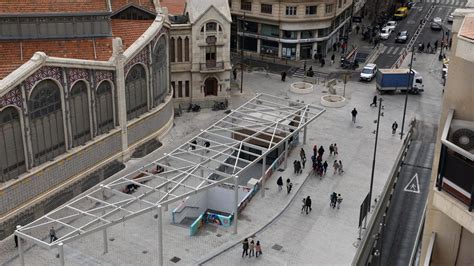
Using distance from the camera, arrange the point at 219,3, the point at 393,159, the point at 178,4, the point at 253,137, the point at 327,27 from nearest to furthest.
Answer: the point at 253,137
the point at 393,159
the point at 219,3
the point at 178,4
the point at 327,27

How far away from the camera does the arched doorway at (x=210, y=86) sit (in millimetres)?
71125

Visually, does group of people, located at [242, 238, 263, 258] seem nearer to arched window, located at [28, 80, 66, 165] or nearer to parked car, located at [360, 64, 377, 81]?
arched window, located at [28, 80, 66, 165]

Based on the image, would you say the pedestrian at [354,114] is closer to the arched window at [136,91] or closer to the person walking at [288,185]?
the person walking at [288,185]

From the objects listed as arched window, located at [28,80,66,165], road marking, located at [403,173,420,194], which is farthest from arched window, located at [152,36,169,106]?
road marking, located at [403,173,420,194]

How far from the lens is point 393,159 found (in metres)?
57.7

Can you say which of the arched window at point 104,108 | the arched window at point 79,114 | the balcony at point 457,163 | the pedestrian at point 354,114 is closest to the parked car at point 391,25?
the pedestrian at point 354,114

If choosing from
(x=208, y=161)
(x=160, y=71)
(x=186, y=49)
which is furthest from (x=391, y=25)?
(x=208, y=161)

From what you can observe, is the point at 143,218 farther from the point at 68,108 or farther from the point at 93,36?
Answer: the point at 93,36

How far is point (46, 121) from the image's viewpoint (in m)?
45.5

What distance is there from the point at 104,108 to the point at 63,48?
6.11 meters

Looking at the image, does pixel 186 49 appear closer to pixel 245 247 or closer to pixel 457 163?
pixel 245 247

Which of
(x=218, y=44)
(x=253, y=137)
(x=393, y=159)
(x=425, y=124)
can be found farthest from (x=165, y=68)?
(x=425, y=124)

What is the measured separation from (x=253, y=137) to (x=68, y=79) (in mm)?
15977

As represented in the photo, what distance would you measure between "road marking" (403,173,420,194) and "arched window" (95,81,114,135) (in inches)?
1060
